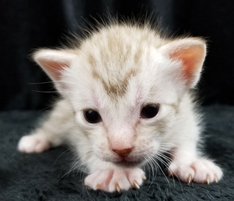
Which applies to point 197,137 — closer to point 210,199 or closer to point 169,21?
point 210,199

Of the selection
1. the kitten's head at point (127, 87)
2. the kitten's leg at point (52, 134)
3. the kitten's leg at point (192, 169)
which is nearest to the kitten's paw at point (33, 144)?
the kitten's leg at point (52, 134)

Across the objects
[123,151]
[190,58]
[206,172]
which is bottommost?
[206,172]

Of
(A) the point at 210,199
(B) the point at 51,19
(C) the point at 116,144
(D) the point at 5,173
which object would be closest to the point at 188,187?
(A) the point at 210,199

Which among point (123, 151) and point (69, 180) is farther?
point (69, 180)

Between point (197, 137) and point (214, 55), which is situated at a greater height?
point (214, 55)

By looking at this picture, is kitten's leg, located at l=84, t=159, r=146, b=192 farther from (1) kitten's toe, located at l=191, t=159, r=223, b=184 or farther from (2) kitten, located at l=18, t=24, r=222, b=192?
(1) kitten's toe, located at l=191, t=159, r=223, b=184

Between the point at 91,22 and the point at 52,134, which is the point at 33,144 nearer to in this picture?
the point at 52,134

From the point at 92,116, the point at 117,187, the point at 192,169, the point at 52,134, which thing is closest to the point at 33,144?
the point at 52,134
